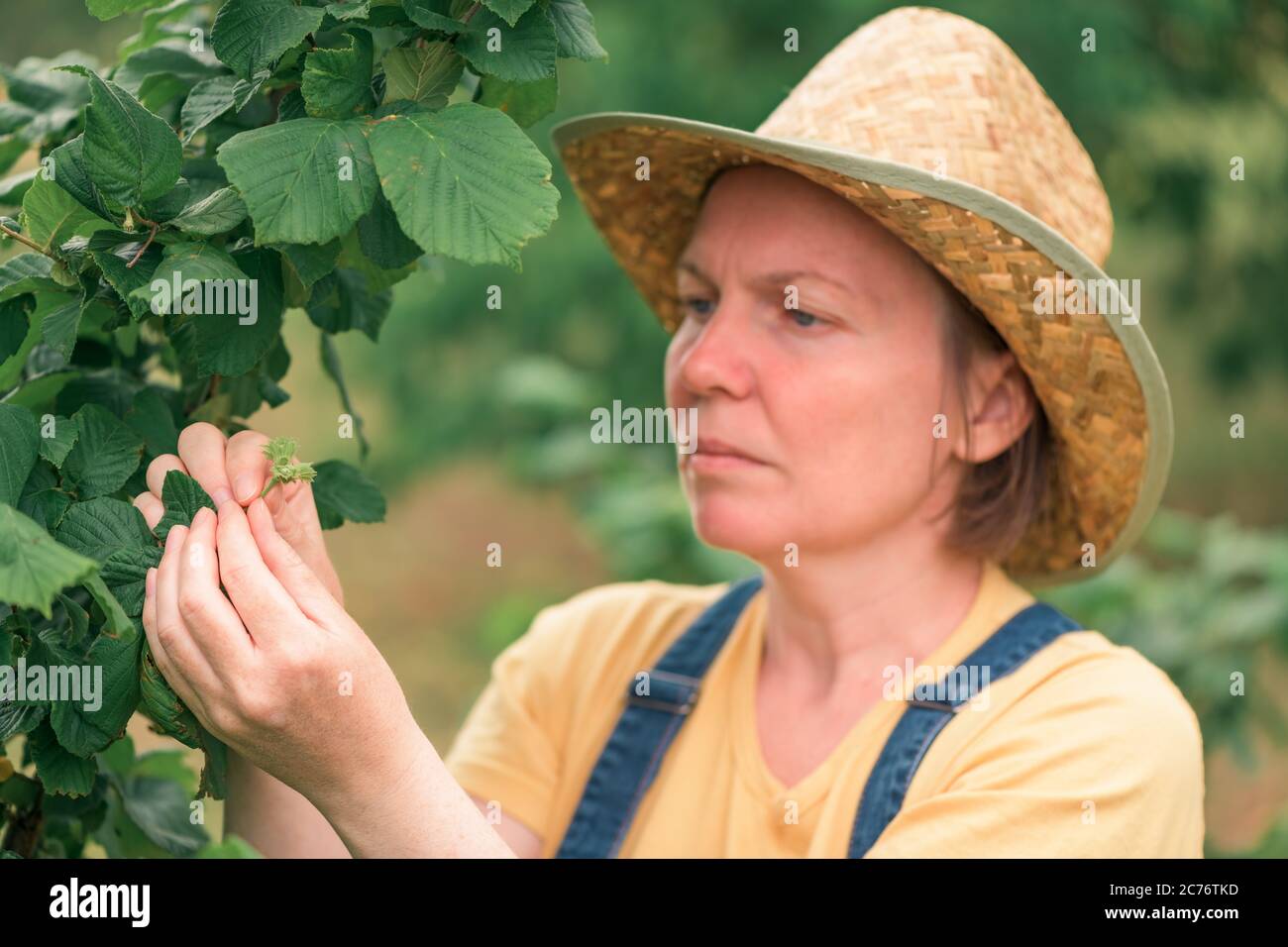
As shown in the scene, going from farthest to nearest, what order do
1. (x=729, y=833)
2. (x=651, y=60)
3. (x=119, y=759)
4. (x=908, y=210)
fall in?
(x=651, y=60) → (x=729, y=833) → (x=908, y=210) → (x=119, y=759)

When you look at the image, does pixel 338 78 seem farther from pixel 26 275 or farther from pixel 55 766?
pixel 55 766

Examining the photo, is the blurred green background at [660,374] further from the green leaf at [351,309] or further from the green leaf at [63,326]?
the green leaf at [63,326]

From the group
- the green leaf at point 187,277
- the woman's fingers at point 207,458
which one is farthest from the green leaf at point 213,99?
the woman's fingers at point 207,458

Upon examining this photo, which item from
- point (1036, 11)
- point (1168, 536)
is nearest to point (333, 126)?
point (1168, 536)

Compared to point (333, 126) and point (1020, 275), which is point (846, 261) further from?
point (333, 126)

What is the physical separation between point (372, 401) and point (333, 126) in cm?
586

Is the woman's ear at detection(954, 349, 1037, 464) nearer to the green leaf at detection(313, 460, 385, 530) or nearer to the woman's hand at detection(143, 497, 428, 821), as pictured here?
the green leaf at detection(313, 460, 385, 530)

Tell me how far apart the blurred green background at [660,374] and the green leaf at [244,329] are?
6.81 feet

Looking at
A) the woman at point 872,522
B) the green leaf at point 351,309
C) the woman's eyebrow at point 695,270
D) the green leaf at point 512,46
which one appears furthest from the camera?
the woman's eyebrow at point 695,270

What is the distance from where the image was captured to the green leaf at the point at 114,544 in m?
1.01

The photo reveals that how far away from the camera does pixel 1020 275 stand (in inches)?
58.9

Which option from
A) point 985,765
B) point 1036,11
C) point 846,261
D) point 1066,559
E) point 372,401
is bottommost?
point 985,765

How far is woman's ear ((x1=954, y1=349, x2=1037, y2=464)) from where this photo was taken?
164 centimetres

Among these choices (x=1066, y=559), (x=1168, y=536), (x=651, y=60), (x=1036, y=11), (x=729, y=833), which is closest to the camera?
(x=729, y=833)
